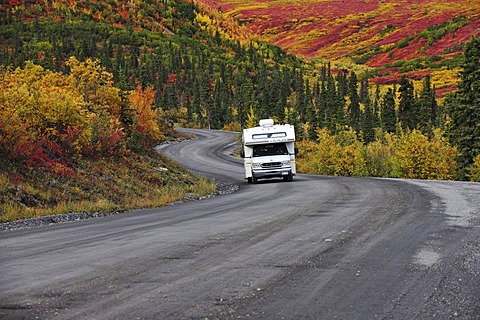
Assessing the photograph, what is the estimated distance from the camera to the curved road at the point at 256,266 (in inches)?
214

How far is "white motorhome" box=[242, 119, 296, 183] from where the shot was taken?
27.1 meters

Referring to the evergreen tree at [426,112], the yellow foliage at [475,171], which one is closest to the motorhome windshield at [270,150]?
the yellow foliage at [475,171]

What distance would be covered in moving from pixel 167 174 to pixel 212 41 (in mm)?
128623

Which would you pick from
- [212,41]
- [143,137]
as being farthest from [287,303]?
[212,41]

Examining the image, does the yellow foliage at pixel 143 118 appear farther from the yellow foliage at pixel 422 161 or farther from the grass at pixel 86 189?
the yellow foliage at pixel 422 161

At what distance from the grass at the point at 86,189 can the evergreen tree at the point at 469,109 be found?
29.4 m

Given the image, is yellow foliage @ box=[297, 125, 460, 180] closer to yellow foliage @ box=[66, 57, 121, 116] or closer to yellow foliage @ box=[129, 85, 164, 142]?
yellow foliage @ box=[129, 85, 164, 142]

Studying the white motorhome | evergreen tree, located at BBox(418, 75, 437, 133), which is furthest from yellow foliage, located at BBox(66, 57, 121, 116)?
evergreen tree, located at BBox(418, 75, 437, 133)

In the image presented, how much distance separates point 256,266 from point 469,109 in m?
43.3

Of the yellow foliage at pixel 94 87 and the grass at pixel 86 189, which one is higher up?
the yellow foliage at pixel 94 87

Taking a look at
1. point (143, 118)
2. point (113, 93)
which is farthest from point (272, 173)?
point (143, 118)

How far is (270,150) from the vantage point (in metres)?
Result: 27.7

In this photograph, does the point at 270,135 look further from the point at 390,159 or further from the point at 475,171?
the point at 390,159

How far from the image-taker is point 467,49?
155 feet
